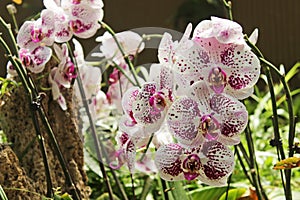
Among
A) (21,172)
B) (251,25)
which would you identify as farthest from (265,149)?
(251,25)

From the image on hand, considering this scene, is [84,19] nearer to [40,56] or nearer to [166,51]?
[40,56]

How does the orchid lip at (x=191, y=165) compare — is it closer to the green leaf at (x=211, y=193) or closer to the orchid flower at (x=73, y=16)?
the orchid flower at (x=73, y=16)

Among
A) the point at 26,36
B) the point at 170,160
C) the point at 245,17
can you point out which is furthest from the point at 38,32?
the point at 245,17

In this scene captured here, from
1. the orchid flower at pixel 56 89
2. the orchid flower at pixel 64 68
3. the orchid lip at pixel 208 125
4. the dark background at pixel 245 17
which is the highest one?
the orchid lip at pixel 208 125

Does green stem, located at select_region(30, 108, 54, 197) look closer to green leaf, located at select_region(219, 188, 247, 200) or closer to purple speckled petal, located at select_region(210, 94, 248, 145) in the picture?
purple speckled petal, located at select_region(210, 94, 248, 145)

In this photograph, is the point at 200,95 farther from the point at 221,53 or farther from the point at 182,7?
the point at 182,7

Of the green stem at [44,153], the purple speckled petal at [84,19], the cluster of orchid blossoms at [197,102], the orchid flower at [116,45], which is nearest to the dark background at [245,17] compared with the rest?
the orchid flower at [116,45]

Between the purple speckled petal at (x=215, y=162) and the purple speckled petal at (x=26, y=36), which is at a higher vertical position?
the purple speckled petal at (x=26, y=36)
